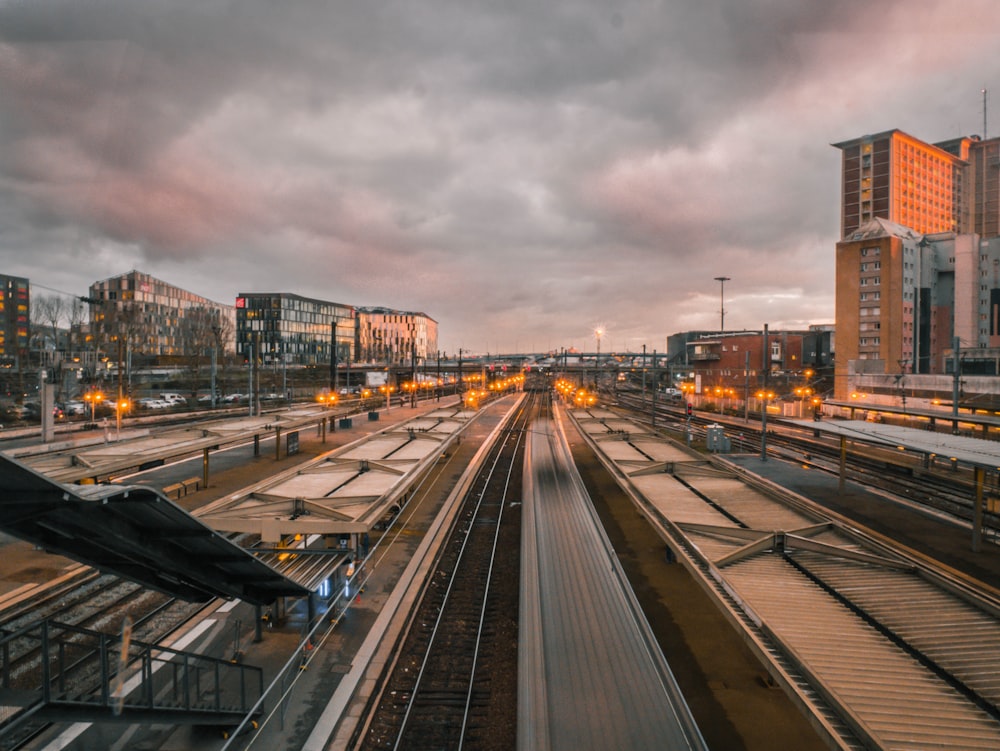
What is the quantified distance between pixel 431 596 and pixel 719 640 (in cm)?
612

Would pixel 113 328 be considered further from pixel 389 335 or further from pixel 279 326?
pixel 389 335

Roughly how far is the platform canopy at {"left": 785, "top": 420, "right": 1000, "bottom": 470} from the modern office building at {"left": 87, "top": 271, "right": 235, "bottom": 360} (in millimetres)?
78162

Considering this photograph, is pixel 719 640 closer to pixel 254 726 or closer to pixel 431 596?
pixel 431 596

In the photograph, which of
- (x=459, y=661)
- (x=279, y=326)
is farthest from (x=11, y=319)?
(x=459, y=661)

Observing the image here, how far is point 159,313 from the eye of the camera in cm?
9356

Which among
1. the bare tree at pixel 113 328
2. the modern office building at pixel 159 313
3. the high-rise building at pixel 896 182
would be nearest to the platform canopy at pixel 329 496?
the bare tree at pixel 113 328

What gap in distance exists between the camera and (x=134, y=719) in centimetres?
604

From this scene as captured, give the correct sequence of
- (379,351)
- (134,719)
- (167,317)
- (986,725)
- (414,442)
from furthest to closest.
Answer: (379,351), (167,317), (414,442), (134,719), (986,725)

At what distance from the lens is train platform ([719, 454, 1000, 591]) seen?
45.9ft

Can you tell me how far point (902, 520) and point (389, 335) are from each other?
12999 centimetres

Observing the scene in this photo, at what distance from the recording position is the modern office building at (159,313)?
7906 centimetres

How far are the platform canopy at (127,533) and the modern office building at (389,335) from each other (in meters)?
117

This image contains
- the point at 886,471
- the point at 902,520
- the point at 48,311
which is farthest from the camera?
the point at 48,311

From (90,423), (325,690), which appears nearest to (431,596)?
(325,690)
